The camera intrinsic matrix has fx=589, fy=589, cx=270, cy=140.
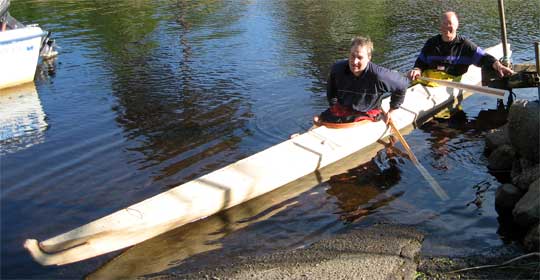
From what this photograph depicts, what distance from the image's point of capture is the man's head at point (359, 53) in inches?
265

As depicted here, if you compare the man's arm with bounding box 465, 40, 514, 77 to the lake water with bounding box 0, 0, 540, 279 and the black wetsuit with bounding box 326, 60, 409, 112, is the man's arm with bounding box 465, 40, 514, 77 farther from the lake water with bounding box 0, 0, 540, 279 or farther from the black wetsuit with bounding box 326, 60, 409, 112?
the black wetsuit with bounding box 326, 60, 409, 112

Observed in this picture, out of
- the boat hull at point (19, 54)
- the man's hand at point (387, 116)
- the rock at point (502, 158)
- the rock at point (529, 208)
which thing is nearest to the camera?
the rock at point (529, 208)

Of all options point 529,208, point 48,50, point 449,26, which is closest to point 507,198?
point 529,208

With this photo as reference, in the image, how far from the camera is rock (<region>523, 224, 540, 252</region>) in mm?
4939

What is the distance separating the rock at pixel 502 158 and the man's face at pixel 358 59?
1.89m

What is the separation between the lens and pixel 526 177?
587 cm

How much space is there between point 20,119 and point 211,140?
359cm

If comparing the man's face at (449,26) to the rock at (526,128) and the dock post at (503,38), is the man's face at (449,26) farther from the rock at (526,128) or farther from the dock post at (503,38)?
the rock at (526,128)

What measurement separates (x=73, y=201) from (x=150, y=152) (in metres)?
1.61

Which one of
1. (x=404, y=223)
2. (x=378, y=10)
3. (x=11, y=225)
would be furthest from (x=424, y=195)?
(x=378, y=10)

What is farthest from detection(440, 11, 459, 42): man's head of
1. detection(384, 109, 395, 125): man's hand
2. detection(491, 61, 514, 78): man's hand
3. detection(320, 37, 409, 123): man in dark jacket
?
detection(384, 109, 395, 125): man's hand

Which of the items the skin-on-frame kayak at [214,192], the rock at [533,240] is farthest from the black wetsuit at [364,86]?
the rock at [533,240]

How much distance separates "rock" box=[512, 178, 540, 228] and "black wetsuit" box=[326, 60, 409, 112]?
2.28 meters

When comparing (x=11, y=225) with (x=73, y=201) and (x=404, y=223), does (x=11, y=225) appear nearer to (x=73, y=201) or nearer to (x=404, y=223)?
(x=73, y=201)
